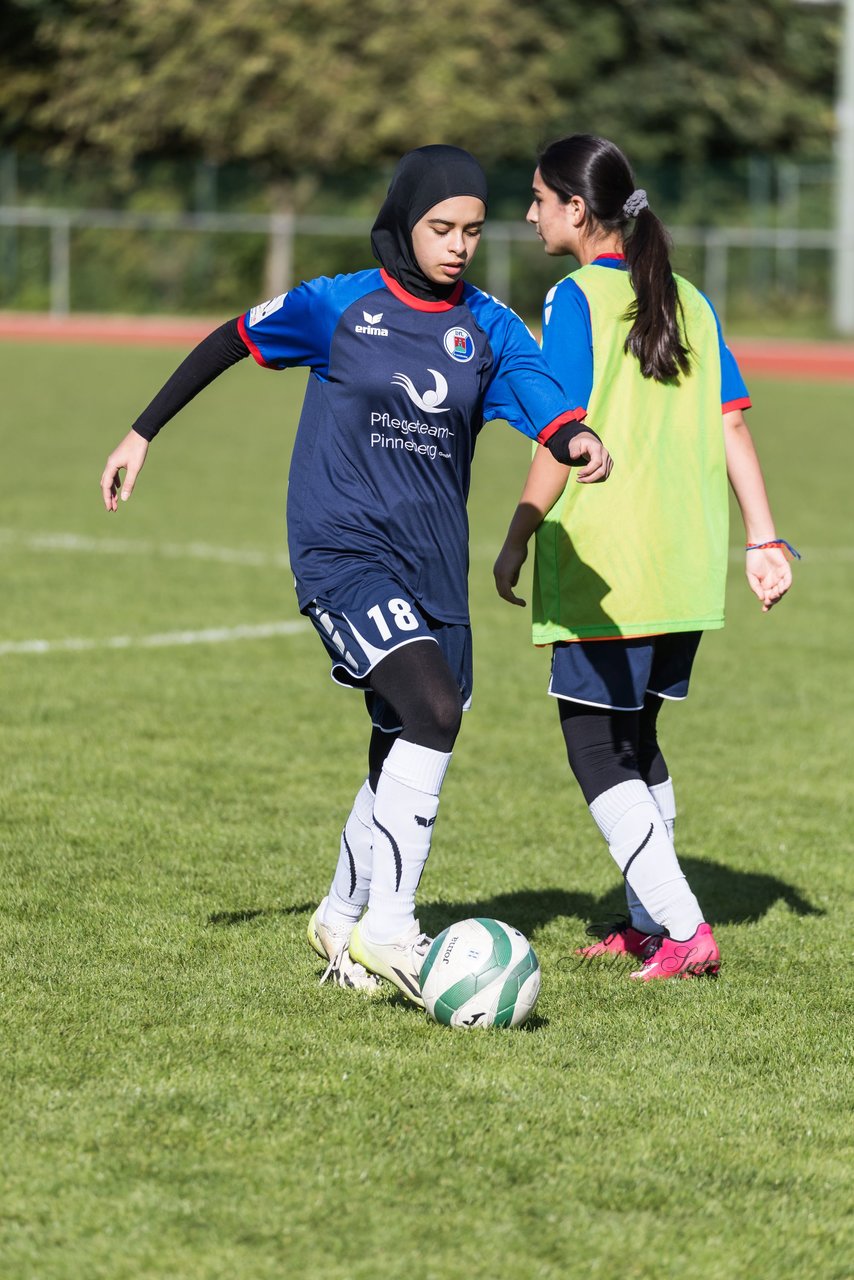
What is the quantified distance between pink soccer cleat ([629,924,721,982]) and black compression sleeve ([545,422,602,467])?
1.26m

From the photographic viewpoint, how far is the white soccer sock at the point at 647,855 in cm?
450

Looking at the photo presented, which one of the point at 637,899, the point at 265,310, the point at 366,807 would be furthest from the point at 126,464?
the point at 637,899

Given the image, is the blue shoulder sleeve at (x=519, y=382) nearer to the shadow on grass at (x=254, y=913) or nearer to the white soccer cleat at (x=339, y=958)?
the white soccer cleat at (x=339, y=958)

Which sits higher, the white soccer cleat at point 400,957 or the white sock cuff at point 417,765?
the white sock cuff at point 417,765

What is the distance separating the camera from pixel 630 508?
4.43 m

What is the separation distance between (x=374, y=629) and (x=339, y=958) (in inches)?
33.3

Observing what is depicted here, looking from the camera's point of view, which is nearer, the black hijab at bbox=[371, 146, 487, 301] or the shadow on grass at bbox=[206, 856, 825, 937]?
the black hijab at bbox=[371, 146, 487, 301]

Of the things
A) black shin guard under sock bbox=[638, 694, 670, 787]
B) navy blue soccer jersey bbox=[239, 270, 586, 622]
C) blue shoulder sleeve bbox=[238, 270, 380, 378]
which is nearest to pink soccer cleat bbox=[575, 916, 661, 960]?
black shin guard under sock bbox=[638, 694, 670, 787]

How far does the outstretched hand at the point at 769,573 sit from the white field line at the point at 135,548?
7.07 metres

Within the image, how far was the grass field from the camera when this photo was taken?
10.4 ft

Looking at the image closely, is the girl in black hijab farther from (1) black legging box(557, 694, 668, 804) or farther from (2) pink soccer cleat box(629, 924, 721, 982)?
(2) pink soccer cleat box(629, 924, 721, 982)

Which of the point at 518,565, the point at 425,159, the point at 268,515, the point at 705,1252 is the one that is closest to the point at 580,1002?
the point at 518,565

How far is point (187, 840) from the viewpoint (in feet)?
18.9

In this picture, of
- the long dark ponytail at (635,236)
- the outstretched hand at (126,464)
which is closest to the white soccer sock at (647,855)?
the long dark ponytail at (635,236)
